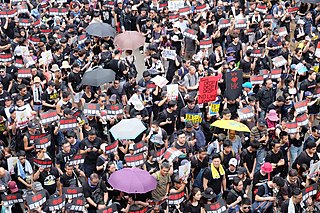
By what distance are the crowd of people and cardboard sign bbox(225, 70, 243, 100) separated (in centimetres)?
14

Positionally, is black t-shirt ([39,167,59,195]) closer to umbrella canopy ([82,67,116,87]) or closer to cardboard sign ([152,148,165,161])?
cardboard sign ([152,148,165,161])

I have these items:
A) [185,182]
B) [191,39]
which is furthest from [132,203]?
[191,39]

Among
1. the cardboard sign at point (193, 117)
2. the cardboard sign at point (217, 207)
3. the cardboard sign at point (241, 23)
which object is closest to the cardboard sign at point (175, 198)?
the cardboard sign at point (217, 207)

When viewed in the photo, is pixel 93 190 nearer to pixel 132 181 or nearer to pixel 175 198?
pixel 132 181

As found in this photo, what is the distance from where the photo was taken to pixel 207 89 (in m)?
12.1

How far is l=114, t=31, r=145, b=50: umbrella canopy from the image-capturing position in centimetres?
1480

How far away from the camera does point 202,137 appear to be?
11.3 m

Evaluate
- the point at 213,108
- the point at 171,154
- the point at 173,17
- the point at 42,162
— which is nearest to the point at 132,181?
the point at 171,154

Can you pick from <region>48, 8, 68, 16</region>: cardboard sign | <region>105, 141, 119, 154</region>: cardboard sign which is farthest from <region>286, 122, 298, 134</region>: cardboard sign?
<region>48, 8, 68, 16</region>: cardboard sign

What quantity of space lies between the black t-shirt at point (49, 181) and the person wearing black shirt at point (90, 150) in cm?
65

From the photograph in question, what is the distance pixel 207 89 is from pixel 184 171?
2802mm

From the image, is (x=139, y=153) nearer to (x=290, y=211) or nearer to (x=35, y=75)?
(x=290, y=211)

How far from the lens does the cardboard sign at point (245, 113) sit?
11.5 m

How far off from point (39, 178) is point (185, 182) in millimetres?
2535
